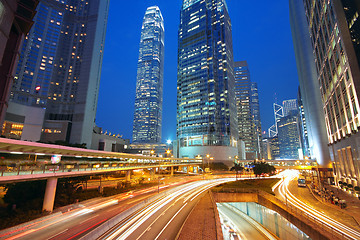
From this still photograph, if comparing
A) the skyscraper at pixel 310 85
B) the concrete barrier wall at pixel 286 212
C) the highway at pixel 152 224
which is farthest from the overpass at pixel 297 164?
the highway at pixel 152 224

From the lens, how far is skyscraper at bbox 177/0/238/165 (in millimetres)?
114625

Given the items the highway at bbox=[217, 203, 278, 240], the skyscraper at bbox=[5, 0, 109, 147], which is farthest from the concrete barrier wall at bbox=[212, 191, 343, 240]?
the skyscraper at bbox=[5, 0, 109, 147]

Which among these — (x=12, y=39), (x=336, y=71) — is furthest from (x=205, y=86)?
(x=12, y=39)

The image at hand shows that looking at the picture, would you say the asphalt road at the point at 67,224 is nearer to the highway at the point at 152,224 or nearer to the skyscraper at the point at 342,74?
the highway at the point at 152,224

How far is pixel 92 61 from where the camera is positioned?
100 meters

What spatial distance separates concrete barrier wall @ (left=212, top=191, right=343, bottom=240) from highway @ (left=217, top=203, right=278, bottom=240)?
423 cm

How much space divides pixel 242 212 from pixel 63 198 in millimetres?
36969

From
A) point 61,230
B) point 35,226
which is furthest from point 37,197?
point 61,230

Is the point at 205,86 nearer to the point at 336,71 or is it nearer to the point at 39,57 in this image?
the point at 336,71

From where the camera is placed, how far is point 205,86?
400ft

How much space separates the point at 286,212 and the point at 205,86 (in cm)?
10532

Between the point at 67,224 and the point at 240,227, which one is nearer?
the point at 67,224

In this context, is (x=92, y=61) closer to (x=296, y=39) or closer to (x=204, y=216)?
(x=204, y=216)

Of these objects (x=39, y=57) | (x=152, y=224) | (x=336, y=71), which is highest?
(x=39, y=57)
